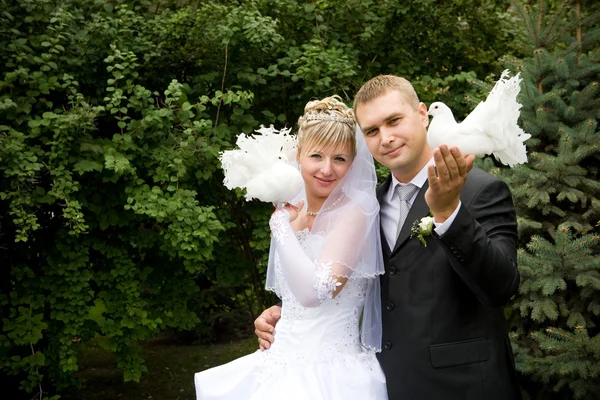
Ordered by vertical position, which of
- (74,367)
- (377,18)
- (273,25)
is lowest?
(74,367)

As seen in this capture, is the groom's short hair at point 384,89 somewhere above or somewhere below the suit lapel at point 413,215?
above

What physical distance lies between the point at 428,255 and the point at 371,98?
0.72 meters

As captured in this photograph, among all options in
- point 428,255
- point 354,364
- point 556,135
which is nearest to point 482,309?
point 428,255

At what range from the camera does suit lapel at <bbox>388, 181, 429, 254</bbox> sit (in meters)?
2.70

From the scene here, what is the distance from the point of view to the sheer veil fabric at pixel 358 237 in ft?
9.11

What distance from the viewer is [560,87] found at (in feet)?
14.0

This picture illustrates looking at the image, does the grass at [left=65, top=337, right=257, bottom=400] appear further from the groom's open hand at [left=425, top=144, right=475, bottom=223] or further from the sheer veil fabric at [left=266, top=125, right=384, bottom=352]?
the groom's open hand at [left=425, top=144, right=475, bottom=223]

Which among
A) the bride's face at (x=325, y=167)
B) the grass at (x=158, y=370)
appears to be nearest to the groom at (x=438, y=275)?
the bride's face at (x=325, y=167)

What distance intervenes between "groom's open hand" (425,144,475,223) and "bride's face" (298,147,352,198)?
0.81m

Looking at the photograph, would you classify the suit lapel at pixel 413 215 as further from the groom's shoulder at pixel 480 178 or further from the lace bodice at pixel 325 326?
the lace bodice at pixel 325 326

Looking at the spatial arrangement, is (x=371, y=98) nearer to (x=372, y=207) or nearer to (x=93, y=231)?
(x=372, y=207)

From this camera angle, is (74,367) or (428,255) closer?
(428,255)

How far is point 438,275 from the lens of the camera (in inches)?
103

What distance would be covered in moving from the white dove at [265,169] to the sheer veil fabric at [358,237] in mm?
206
